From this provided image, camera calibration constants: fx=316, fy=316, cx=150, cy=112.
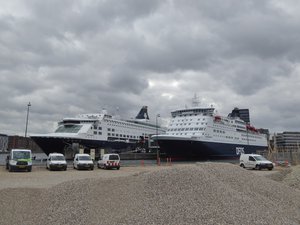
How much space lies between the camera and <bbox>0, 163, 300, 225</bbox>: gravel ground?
6.73 m

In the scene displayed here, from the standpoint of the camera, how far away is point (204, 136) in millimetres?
53938

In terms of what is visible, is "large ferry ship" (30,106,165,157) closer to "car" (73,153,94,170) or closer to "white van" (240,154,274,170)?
"car" (73,153,94,170)

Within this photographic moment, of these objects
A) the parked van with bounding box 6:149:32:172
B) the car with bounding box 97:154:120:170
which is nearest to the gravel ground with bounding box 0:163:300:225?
the parked van with bounding box 6:149:32:172

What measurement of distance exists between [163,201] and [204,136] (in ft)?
155

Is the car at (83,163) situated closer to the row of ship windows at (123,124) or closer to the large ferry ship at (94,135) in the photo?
the large ferry ship at (94,135)

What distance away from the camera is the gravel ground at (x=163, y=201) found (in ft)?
22.1

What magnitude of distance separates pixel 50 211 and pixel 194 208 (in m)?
3.57

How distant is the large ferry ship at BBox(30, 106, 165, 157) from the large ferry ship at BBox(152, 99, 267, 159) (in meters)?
12.9

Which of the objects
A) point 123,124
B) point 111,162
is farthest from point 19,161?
point 123,124

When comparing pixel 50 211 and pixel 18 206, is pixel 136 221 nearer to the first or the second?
pixel 50 211

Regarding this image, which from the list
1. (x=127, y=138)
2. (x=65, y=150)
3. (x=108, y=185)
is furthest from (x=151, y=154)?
(x=108, y=185)

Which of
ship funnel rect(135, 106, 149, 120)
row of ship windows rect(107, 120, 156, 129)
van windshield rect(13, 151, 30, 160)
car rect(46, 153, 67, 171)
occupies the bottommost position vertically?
car rect(46, 153, 67, 171)

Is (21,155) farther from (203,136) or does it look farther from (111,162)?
(203,136)

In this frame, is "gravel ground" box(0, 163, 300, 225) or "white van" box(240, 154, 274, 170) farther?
"white van" box(240, 154, 274, 170)
